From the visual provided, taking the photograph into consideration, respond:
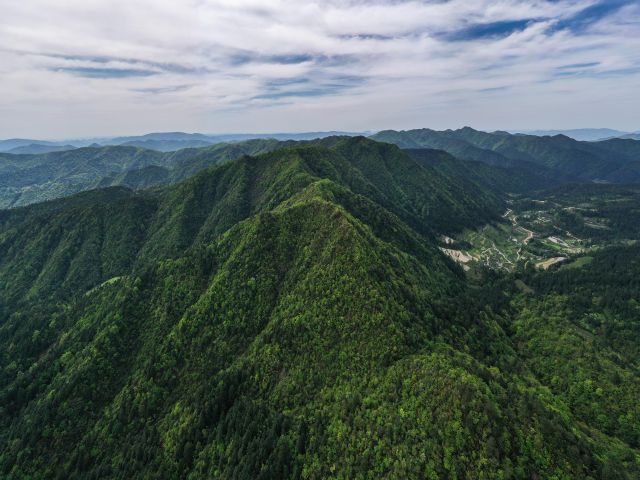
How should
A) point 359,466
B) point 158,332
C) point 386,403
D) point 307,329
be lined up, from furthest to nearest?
point 158,332 → point 307,329 → point 386,403 → point 359,466

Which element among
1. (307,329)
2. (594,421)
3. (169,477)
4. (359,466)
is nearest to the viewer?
(359,466)

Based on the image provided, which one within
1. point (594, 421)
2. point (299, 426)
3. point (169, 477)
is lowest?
point (169, 477)

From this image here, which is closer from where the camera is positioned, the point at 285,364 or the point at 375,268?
the point at 285,364

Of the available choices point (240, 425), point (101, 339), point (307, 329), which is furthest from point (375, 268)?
point (101, 339)

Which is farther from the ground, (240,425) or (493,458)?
(493,458)

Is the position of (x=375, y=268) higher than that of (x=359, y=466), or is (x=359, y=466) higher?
(x=375, y=268)

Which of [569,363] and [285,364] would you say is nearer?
[285,364]

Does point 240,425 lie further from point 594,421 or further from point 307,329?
point 594,421

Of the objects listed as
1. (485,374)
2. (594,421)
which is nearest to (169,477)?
(485,374)

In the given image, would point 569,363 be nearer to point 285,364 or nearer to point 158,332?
point 285,364
